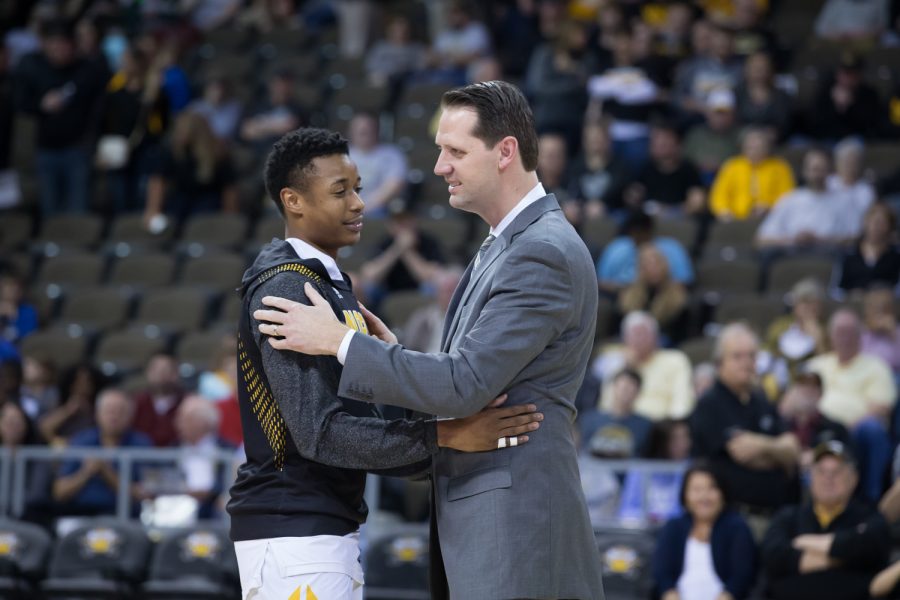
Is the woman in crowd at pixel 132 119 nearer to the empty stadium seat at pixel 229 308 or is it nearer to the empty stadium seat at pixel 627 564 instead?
the empty stadium seat at pixel 229 308

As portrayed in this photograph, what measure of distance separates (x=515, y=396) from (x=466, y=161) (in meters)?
0.61

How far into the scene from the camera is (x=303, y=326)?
3494 millimetres

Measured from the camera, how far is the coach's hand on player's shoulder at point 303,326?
3479 millimetres

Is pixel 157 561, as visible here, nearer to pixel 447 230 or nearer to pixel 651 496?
pixel 651 496

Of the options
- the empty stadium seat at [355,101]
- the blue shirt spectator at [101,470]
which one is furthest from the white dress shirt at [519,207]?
the empty stadium seat at [355,101]

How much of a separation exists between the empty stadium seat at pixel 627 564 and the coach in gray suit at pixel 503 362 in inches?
143

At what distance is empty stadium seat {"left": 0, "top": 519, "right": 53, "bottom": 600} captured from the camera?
7.95 meters

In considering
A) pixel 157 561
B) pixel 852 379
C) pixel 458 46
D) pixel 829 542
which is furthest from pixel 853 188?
pixel 157 561

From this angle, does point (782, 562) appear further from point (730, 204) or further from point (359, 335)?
point (730, 204)

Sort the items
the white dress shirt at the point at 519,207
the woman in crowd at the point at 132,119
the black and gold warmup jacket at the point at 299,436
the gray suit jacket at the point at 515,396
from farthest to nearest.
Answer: the woman in crowd at the point at 132,119, the white dress shirt at the point at 519,207, the black and gold warmup jacket at the point at 299,436, the gray suit jacket at the point at 515,396

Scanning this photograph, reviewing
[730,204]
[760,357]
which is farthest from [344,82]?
[760,357]

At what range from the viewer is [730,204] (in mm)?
10742

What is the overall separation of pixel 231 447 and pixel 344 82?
5820 millimetres

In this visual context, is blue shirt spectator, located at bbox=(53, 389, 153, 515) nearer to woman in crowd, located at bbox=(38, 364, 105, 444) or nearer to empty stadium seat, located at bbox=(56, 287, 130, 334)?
woman in crowd, located at bbox=(38, 364, 105, 444)
